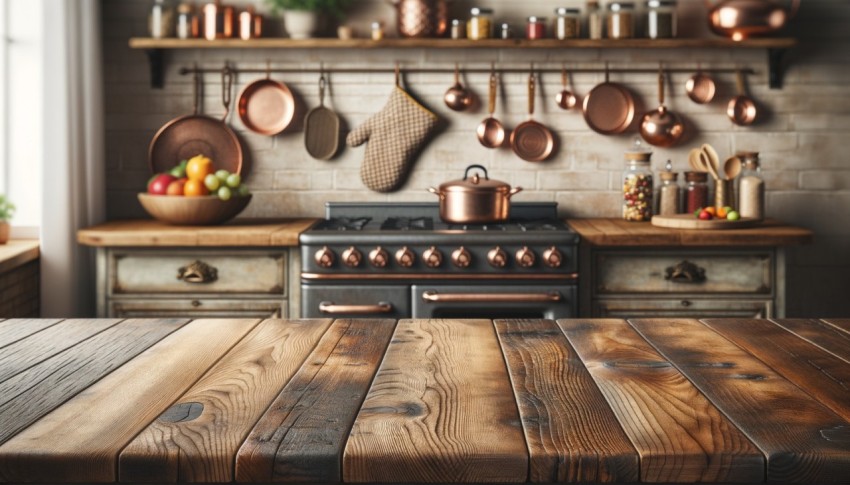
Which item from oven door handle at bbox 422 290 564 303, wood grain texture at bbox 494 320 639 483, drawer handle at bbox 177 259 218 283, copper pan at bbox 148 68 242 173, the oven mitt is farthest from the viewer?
copper pan at bbox 148 68 242 173

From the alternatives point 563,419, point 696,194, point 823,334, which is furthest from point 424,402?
point 696,194

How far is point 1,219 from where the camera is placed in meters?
3.64

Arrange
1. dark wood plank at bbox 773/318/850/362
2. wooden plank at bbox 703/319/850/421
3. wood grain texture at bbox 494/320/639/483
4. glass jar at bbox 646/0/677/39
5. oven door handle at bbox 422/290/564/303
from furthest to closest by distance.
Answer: glass jar at bbox 646/0/677/39
oven door handle at bbox 422/290/564/303
dark wood plank at bbox 773/318/850/362
wooden plank at bbox 703/319/850/421
wood grain texture at bbox 494/320/639/483

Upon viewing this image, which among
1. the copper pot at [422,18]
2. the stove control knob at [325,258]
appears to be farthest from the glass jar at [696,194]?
the stove control knob at [325,258]

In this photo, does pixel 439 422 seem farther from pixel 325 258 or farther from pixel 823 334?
pixel 325 258

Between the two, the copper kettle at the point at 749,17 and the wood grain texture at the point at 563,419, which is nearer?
the wood grain texture at the point at 563,419

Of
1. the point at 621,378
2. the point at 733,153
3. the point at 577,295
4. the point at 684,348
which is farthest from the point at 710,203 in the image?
the point at 621,378

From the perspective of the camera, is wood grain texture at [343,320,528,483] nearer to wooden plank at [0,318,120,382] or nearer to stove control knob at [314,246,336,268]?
wooden plank at [0,318,120,382]

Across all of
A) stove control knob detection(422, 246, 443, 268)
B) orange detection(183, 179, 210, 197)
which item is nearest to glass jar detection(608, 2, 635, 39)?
stove control knob detection(422, 246, 443, 268)

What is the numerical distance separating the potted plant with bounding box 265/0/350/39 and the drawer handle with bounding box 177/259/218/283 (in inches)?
46.2

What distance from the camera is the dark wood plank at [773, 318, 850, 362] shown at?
5.22ft

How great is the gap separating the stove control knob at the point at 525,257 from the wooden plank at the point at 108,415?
6.05 feet

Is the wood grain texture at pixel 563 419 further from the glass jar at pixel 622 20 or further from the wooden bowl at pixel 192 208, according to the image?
the glass jar at pixel 622 20

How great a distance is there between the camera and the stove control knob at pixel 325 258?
340 centimetres
